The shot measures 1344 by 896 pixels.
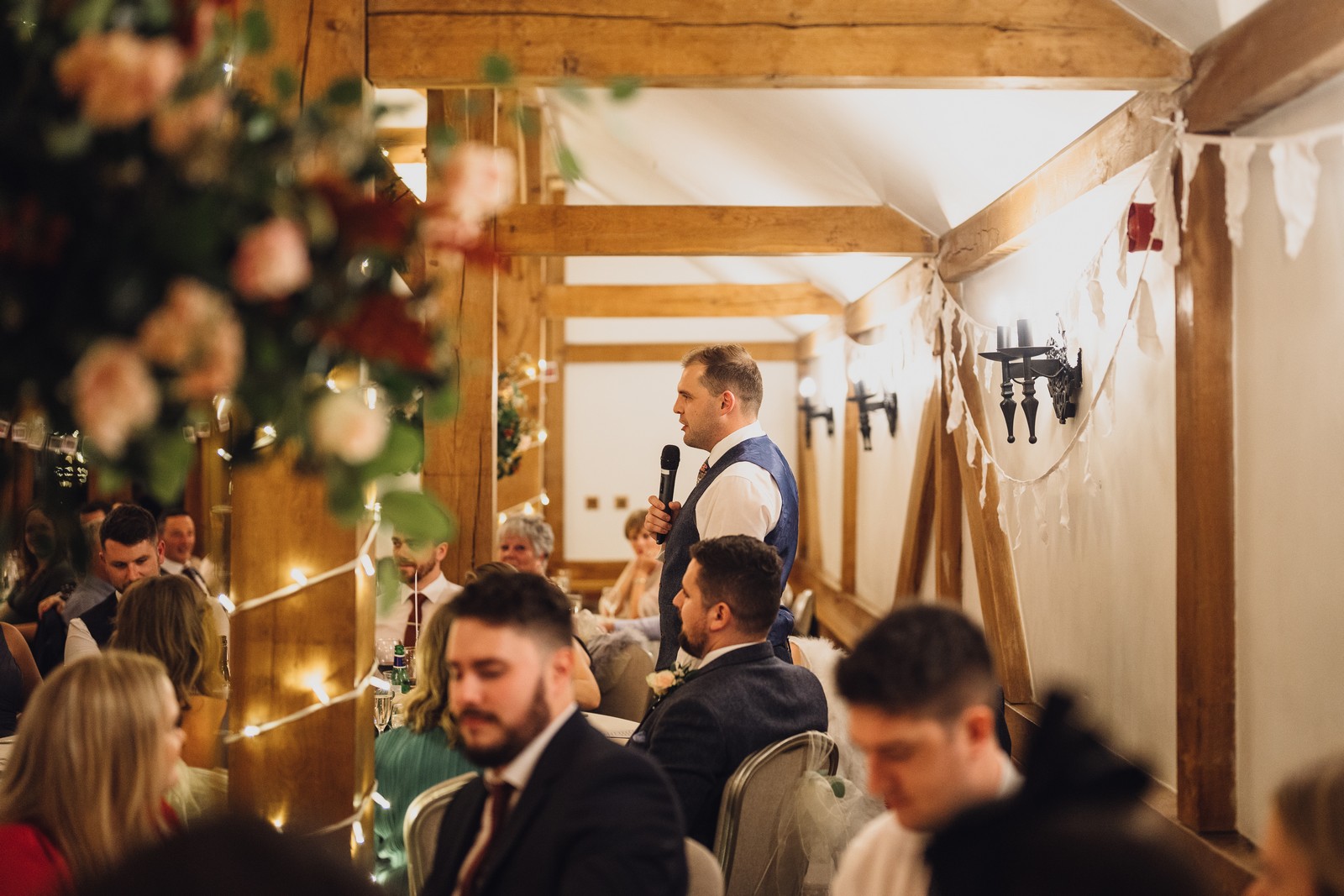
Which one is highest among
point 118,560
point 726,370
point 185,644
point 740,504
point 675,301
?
point 675,301

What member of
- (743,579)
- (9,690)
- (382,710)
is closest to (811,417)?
(382,710)

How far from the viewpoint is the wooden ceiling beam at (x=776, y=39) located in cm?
272

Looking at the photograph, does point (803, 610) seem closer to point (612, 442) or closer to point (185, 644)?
point (612, 442)

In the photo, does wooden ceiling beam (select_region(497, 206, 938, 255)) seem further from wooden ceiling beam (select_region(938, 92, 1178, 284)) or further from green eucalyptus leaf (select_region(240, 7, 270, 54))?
green eucalyptus leaf (select_region(240, 7, 270, 54))

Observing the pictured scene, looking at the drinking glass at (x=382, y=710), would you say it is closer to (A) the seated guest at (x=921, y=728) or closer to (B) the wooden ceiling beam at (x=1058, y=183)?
(A) the seated guest at (x=921, y=728)

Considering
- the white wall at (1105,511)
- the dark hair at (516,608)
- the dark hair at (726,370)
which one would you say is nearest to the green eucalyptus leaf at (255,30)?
the dark hair at (516,608)

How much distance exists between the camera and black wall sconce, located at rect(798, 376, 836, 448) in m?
9.12

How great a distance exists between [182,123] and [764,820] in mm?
1806

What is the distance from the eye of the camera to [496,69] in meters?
1.03

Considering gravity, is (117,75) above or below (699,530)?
above

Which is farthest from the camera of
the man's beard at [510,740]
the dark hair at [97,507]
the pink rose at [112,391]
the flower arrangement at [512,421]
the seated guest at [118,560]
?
the flower arrangement at [512,421]

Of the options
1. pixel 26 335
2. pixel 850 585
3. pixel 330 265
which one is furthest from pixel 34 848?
pixel 850 585

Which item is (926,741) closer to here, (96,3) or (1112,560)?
(96,3)

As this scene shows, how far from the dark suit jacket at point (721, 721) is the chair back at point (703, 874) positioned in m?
0.42
